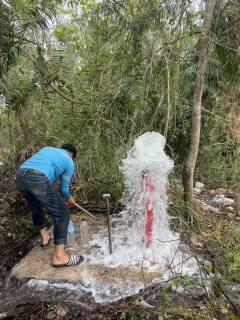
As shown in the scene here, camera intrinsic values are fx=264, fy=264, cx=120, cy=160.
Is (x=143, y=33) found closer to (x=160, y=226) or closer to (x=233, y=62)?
(x=233, y=62)

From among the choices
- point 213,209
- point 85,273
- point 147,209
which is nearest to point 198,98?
point 147,209

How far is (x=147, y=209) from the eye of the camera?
2.70m

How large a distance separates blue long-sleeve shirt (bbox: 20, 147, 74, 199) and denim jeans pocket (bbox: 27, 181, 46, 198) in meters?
0.11

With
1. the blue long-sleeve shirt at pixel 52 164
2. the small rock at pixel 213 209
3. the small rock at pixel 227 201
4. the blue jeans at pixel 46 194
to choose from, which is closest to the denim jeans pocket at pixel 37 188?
the blue jeans at pixel 46 194

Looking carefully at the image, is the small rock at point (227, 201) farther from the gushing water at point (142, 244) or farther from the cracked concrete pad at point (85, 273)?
the cracked concrete pad at point (85, 273)

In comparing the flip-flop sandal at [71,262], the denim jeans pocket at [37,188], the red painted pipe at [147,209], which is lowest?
the flip-flop sandal at [71,262]

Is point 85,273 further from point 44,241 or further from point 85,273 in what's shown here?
point 44,241

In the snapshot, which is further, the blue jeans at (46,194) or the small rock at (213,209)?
the small rock at (213,209)

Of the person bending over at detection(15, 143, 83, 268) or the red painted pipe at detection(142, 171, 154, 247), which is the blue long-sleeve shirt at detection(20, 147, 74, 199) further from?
the red painted pipe at detection(142, 171, 154, 247)

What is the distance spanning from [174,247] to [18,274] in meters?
1.64

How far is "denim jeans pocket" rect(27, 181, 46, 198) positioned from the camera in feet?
8.34

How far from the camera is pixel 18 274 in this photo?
257cm

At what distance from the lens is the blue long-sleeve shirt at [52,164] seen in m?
2.63

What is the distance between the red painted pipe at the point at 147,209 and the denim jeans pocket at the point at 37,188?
98 cm
